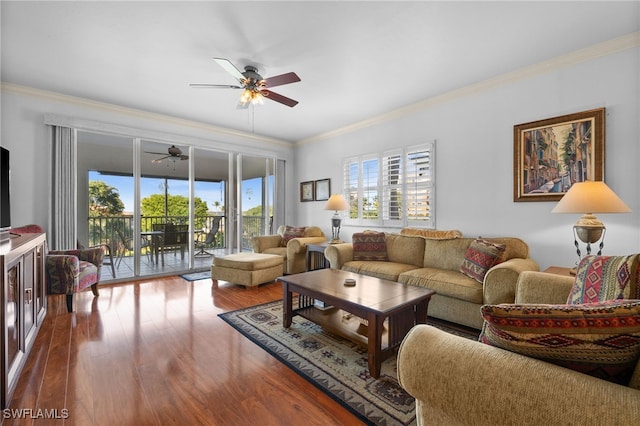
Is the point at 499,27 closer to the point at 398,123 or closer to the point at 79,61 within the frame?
the point at 398,123

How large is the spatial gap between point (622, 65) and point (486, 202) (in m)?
1.59

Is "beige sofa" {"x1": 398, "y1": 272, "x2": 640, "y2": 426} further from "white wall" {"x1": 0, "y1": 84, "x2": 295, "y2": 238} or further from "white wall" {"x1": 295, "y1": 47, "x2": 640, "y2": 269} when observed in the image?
"white wall" {"x1": 0, "y1": 84, "x2": 295, "y2": 238}

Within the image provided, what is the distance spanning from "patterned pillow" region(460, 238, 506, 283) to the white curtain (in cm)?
480

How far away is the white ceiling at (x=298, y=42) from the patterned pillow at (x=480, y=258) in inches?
71.4

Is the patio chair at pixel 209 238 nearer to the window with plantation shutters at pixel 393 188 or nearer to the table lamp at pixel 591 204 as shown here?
the window with plantation shutters at pixel 393 188

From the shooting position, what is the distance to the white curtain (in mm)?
3705

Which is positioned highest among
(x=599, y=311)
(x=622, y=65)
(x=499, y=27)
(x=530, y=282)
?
(x=499, y=27)

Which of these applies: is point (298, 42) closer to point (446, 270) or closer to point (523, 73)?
point (523, 73)

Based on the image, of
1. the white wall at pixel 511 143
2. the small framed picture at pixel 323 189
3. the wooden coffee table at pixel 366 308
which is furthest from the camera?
the small framed picture at pixel 323 189

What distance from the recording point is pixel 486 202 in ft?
11.1

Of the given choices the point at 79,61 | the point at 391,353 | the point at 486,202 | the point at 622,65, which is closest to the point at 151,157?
the point at 79,61

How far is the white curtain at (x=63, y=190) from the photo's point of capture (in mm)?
3705

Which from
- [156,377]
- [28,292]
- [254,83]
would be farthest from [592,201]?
[28,292]

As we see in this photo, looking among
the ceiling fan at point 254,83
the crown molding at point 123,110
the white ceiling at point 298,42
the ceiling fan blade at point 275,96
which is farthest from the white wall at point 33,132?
the ceiling fan blade at point 275,96
